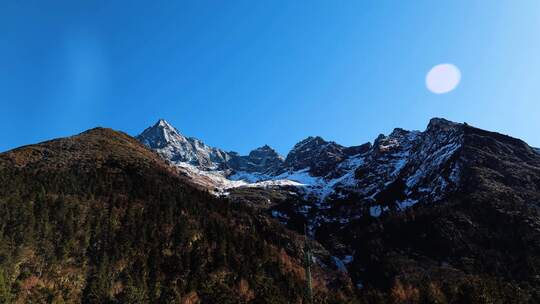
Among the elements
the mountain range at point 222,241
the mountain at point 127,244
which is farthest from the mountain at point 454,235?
the mountain at point 127,244

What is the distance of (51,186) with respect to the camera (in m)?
81.4

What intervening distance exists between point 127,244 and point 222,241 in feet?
73.2

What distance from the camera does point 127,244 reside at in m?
69.7

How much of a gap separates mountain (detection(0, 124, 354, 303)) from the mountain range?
0.25 m

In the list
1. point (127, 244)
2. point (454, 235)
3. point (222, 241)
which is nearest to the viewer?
point (127, 244)

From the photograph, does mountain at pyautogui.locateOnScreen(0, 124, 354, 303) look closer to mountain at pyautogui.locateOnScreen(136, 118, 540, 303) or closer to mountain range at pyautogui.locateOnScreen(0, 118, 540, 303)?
mountain range at pyautogui.locateOnScreen(0, 118, 540, 303)

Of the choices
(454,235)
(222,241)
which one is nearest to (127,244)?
(222,241)

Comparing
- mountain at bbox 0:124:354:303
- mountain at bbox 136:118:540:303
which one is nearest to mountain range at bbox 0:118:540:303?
mountain at bbox 0:124:354:303

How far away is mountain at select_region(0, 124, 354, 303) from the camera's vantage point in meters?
54.9

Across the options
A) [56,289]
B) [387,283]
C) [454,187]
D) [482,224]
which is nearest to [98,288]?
[56,289]

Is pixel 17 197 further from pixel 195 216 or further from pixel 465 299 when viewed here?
pixel 465 299

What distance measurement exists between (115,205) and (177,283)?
26.2m

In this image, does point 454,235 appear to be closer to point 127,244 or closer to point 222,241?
point 222,241

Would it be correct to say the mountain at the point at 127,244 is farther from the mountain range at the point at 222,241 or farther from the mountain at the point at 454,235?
the mountain at the point at 454,235
